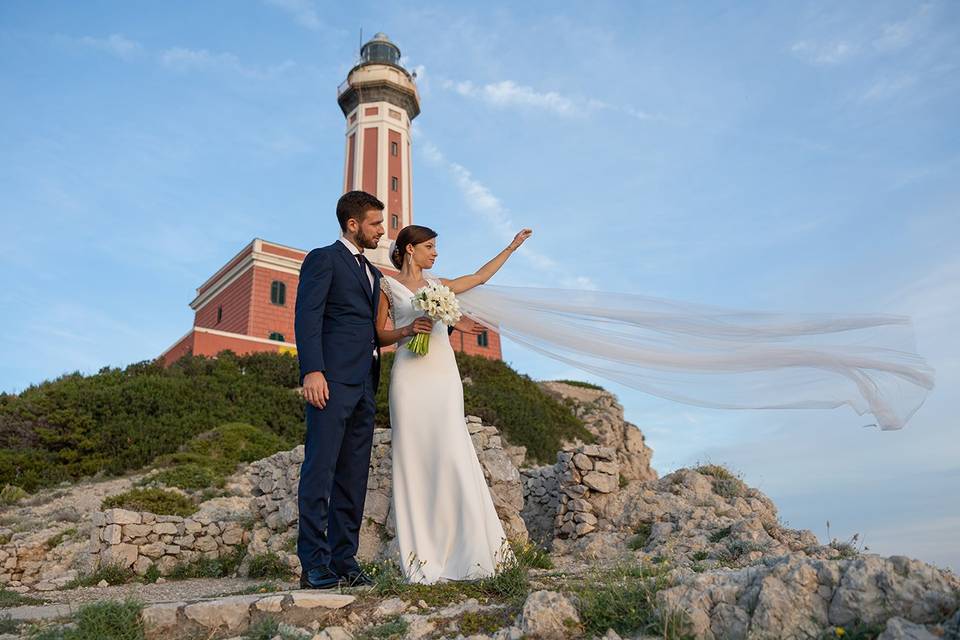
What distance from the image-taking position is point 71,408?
1870 centimetres

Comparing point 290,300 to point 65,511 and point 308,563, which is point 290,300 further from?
point 308,563

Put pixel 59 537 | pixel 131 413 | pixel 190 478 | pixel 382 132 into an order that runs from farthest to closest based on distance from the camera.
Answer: pixel 382 132, pixel 131 413, pixel 190 478, pixel 59 537

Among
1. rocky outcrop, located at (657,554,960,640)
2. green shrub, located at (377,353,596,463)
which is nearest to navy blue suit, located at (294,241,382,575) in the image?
rocky outcrop, located at (657,554,960,640)

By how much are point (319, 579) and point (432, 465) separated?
96 centimetres

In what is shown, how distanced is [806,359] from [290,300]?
26.7m

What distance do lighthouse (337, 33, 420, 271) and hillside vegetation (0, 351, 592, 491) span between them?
10685 millimetres

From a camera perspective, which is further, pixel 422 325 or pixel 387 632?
pixel 422 325

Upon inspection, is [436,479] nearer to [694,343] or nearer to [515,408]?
[694,343]

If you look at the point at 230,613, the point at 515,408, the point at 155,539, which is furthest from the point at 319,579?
the point at 515,408

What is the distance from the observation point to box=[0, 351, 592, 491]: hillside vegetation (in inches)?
650

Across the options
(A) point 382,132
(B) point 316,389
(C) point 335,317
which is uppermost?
(A) point 382,132

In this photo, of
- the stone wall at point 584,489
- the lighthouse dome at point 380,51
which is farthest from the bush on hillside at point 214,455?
the lighthouse dome at point 380,51

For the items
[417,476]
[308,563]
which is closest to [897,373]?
[417,476]

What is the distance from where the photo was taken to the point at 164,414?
1864 centimetres
